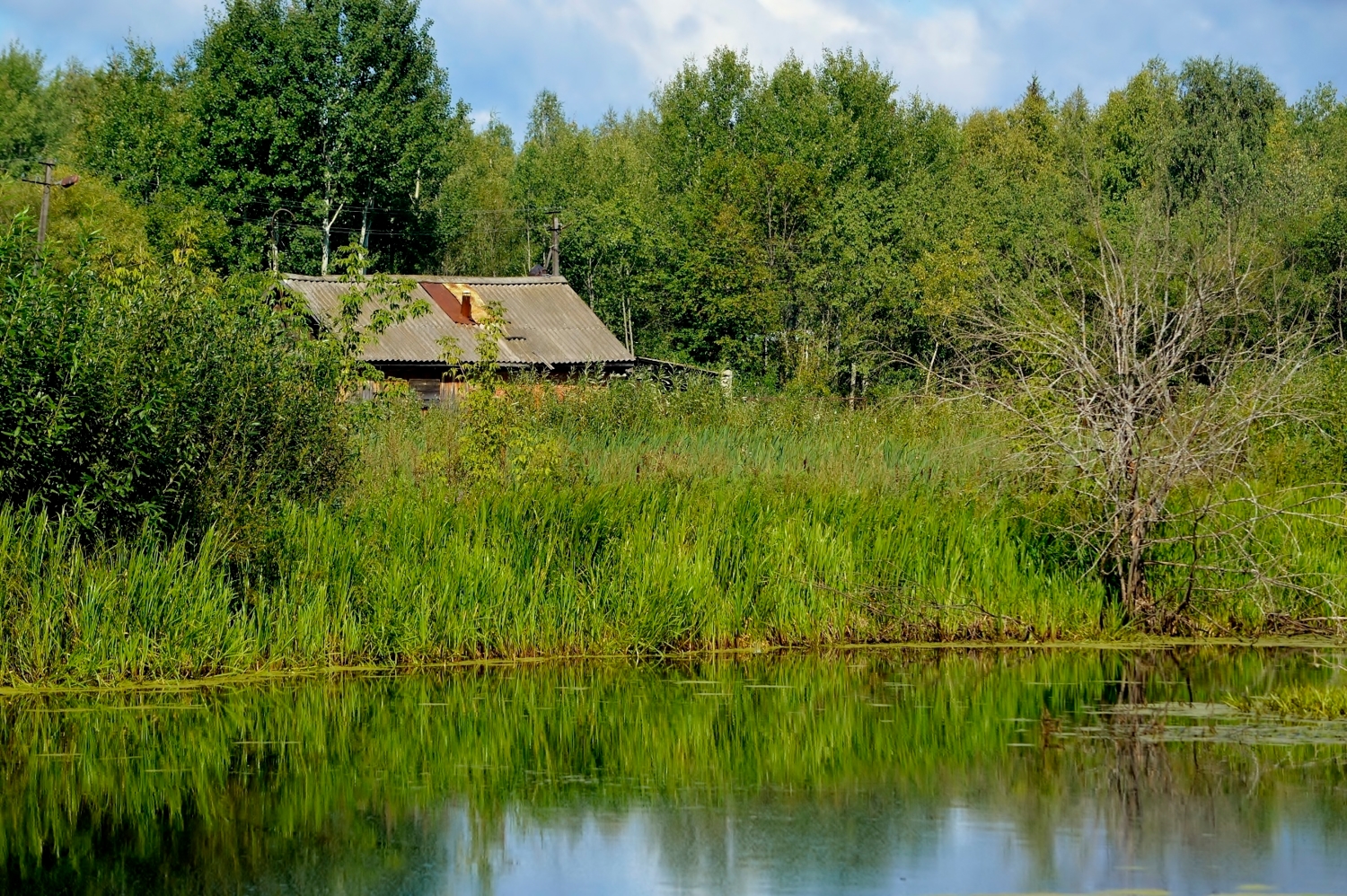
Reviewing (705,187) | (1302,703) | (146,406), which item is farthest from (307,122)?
(1302,703)

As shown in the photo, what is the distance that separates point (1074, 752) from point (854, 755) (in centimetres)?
145

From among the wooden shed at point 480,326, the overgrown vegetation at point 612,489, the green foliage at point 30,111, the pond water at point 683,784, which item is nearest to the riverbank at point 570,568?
the overgrown vegetation at point 612,489

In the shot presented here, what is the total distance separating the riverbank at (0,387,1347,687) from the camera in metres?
12.4

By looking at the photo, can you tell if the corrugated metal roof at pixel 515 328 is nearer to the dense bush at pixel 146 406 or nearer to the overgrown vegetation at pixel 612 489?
the overgrown vegetation at pixel 612 489

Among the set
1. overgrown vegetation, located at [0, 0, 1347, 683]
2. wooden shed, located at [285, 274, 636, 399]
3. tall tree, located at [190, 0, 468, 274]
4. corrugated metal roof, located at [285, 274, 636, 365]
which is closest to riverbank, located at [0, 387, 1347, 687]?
overgrown vegetation, located at [0, 0, 1347, 683]

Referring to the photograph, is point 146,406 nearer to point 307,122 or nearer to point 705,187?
point 307,122

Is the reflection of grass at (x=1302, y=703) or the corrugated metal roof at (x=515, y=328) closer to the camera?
the reflection of grass at (x=1302, y=703)

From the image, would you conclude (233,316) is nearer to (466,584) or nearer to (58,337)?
(58,337)

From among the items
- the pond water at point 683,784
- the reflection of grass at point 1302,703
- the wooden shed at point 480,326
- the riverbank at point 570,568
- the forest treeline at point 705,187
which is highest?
the forest treeline at point 705,187

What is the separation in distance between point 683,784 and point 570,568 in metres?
4.86

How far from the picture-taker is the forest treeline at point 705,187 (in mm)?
48875

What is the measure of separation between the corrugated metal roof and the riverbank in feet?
65.3

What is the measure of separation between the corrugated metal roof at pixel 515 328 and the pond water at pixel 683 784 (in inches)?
970

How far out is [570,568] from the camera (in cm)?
1430
